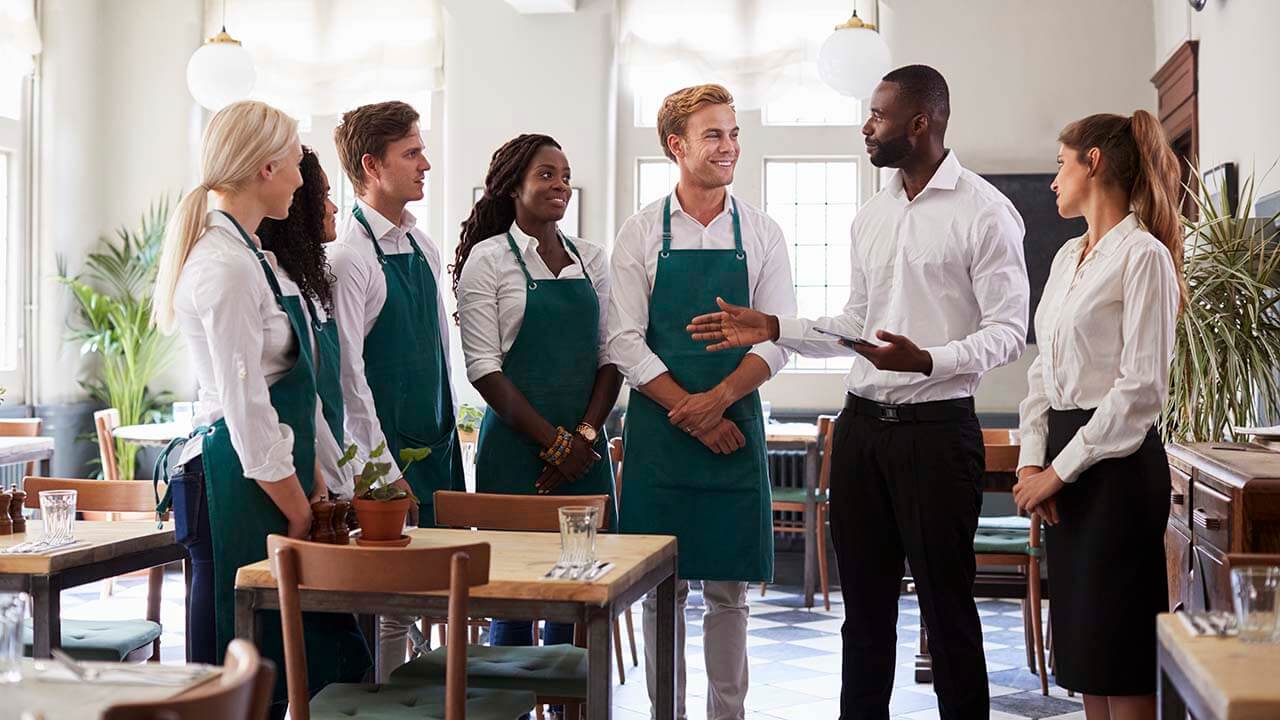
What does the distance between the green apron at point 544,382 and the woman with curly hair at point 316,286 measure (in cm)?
58

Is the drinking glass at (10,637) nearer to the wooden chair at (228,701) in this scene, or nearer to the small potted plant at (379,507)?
the wooden chair at (228,701)

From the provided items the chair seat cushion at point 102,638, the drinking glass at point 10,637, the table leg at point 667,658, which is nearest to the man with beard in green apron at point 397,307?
the chair seat cushion at point 102,638

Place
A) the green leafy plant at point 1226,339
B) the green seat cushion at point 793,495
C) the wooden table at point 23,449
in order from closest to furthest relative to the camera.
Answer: the green leafy plant at point 1226,339 → the wooden table at point 23,449 → the green seat cushion at point 793,495

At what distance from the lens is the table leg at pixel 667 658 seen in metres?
2.81

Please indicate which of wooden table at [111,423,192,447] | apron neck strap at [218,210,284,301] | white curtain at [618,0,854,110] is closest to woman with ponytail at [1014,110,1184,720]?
apron neck strap at [218,210,284,301]

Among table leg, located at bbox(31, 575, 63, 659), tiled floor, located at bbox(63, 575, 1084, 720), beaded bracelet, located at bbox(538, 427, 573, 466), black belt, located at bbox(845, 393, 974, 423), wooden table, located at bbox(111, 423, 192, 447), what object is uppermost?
black belt, located at bbox(845, 393, 974, 423)

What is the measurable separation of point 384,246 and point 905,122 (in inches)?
57.2

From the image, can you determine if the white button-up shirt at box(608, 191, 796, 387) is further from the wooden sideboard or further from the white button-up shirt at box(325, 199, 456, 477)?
the wooden sideboard

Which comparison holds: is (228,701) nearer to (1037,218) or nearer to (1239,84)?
(1239,84)

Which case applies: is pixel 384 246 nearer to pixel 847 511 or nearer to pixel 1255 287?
pixel 847 511

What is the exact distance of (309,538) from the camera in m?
2.78

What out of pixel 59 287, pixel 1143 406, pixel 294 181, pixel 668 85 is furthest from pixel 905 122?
pixel 59 287

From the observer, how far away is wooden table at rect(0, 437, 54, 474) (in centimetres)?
566

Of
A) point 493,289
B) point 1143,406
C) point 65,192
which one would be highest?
point 65,192
